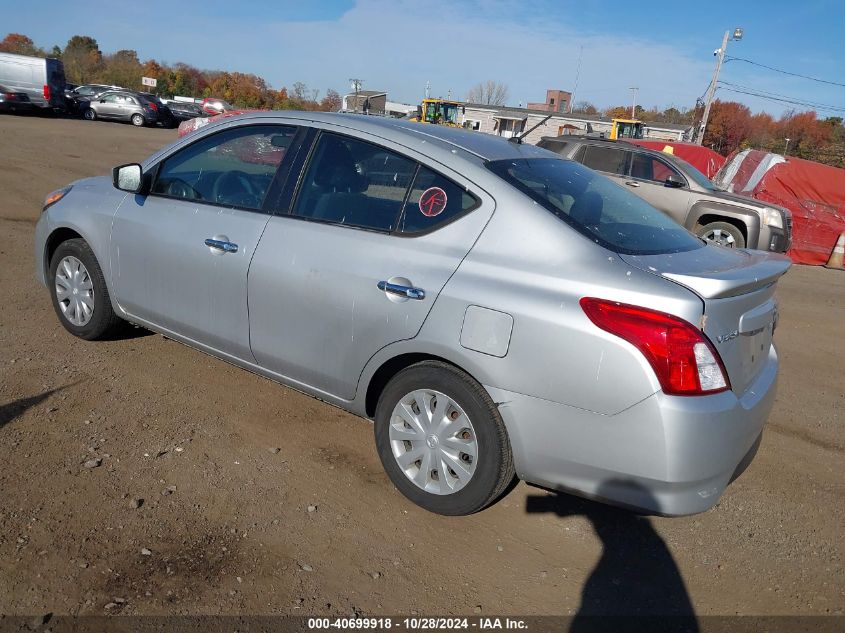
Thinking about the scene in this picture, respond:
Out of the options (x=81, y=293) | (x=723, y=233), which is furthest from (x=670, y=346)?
(x=723, y=233)

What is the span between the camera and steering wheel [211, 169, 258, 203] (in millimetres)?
3953

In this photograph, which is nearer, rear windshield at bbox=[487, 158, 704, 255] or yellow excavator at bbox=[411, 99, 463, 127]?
rear windshield at bbox=[487, 158, 704, 255]

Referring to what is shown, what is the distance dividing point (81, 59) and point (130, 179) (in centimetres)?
7369

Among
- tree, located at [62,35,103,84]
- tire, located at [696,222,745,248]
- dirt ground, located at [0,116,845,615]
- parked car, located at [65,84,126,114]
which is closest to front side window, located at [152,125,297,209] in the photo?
dirt ground, located at [0,116,845,615]

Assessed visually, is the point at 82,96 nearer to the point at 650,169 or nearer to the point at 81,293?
the point at 650,169

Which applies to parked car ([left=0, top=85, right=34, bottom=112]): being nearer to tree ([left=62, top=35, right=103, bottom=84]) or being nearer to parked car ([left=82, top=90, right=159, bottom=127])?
parked car ([left=82, top=90, right=159, bottom=127])

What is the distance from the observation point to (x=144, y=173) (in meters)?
4.39

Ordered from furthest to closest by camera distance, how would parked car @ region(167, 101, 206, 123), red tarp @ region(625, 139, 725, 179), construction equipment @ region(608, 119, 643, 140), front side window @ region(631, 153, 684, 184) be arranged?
parked car @ region(167, 101, 206, 123)
construction equipment @ region(608, 119, 643, 140)
red tarp @ region(625, 139, 725, 179)
front side window @ region(631, 153, 684, 184)

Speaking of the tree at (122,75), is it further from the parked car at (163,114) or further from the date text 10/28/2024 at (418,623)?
the date text 10/28/2024 at (418,623)

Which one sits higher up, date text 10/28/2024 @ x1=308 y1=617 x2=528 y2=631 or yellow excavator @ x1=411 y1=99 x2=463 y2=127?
yellow excavator @ x1=411 y1=99 x2=463 y2=127

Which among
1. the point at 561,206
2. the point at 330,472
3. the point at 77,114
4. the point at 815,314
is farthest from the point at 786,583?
the point at 77,114

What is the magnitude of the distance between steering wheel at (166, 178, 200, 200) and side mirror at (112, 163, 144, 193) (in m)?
0.19

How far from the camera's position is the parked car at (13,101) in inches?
1076

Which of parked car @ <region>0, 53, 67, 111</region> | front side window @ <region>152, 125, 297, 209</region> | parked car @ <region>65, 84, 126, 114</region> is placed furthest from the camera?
parked car @ <region>65, 84, 126, 114</region>
